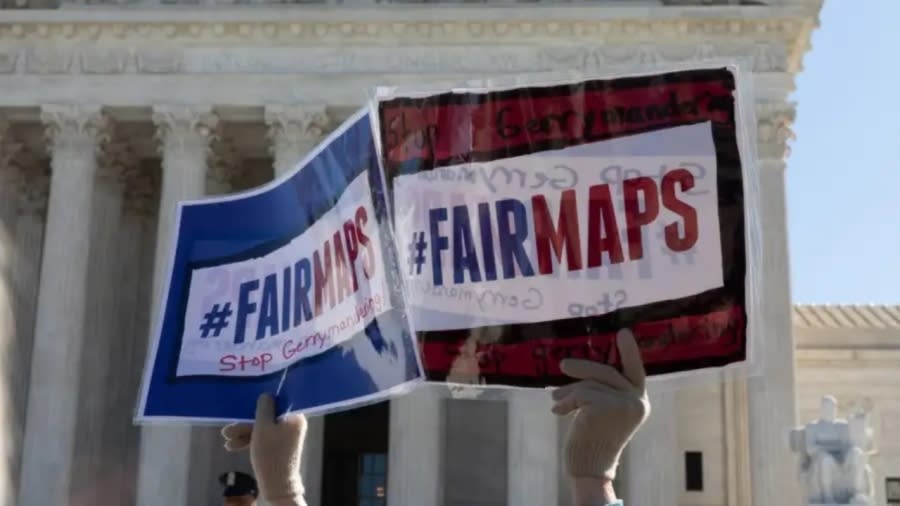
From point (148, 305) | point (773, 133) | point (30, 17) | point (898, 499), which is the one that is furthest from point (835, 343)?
point (30, 17)

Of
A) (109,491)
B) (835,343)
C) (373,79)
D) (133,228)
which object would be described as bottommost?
(109,491)

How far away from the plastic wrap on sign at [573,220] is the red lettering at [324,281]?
0.74 m

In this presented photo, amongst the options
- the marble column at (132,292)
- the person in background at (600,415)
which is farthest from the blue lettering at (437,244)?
the marble column at (132,292)

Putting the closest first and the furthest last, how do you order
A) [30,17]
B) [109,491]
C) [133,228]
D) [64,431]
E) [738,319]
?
[738,319]
[64,431]
[30,17]
[109,491]
[133,228]

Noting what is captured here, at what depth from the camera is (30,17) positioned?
37.9 metres

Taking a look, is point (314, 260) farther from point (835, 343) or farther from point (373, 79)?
point (835, 343)

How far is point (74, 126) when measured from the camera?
1481 inches

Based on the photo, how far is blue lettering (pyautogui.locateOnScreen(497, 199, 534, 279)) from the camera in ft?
22.4

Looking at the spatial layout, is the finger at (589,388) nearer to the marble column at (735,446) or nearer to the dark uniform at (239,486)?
the dark uniform at (239,486)

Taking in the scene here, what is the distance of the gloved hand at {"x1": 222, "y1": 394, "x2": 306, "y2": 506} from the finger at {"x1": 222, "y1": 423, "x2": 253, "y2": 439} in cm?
50

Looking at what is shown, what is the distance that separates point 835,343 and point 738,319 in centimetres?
4146

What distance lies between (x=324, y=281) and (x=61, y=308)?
3082 cm

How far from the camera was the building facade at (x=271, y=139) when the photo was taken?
115 feet

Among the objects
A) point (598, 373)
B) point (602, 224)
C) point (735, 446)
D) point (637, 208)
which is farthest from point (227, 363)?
point (735, 446)
